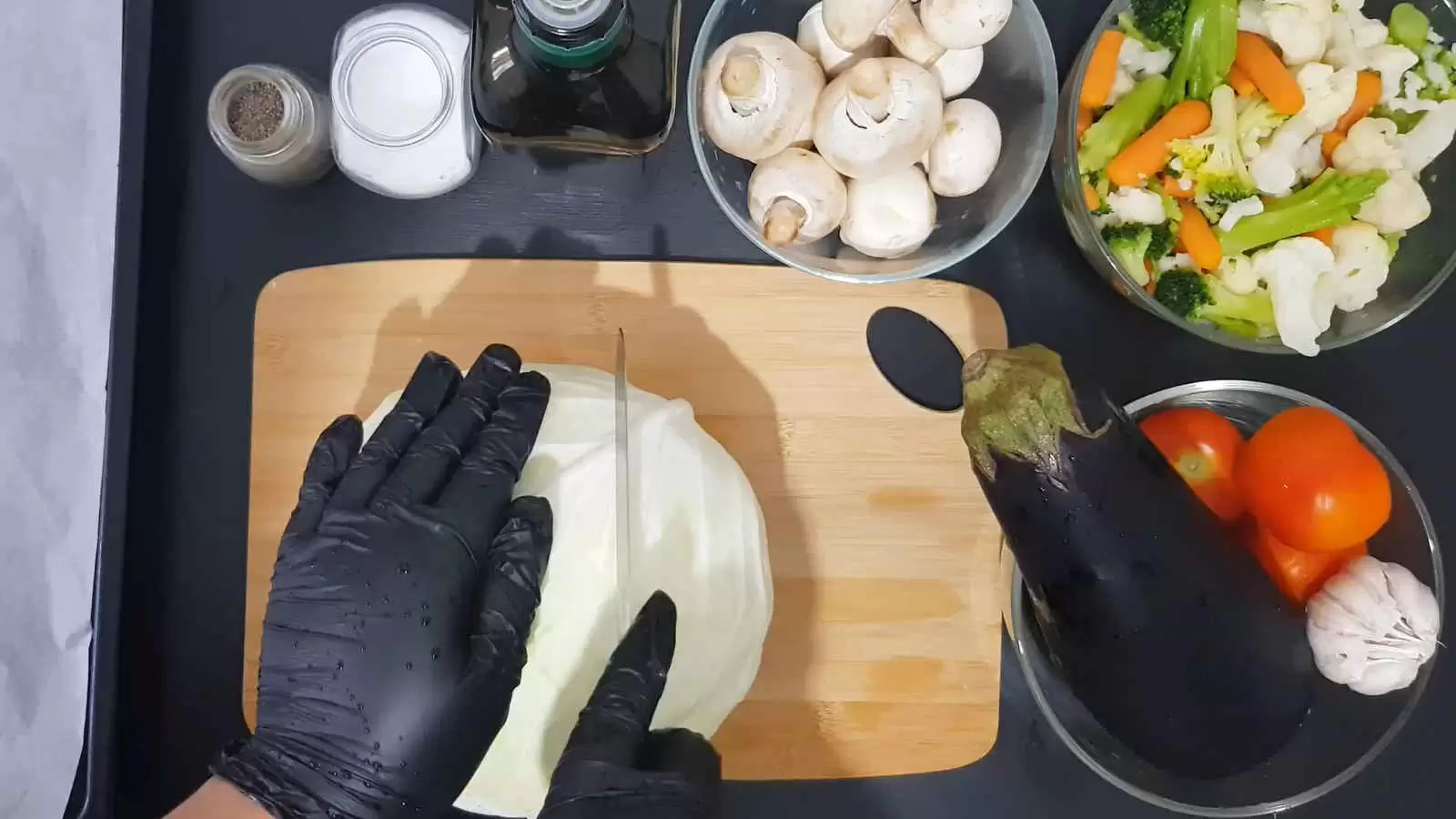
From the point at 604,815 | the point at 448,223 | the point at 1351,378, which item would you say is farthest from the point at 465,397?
the point at 1351,378

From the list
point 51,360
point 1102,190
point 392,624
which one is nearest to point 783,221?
point 1102,190

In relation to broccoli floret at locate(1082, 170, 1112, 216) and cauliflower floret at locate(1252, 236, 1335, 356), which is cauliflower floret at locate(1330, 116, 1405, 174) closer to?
cauliflower floret at locate(1252, 236, 1335, 356)

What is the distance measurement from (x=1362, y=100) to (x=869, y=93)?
44 cm

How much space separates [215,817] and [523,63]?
57 centimetres

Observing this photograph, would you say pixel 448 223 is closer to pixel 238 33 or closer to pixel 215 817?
pixel 238 33

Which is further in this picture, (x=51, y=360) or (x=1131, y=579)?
(x=51, y=360)

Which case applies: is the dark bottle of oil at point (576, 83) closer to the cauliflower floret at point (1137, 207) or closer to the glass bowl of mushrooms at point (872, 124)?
the glass bowl of mushrooms at point (872, 124)

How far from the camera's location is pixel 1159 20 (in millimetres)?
777

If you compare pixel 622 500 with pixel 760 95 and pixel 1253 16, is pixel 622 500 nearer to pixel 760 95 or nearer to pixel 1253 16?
pixel 760 95

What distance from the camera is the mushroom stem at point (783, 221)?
2.29 feet

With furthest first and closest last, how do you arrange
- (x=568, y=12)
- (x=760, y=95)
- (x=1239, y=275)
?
1. (x=1239, y=275)
2. (x=760, y=95)
3. (x=568, y=12)

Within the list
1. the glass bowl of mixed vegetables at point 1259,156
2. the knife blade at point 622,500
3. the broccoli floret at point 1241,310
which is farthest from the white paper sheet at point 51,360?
the broccoli floret at point 1241,310

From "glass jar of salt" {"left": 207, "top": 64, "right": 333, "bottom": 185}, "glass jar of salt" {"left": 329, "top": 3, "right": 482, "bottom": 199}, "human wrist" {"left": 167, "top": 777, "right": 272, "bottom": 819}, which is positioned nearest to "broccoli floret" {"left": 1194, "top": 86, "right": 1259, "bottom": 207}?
"glass jar of salt" {"left": 329, "top": 3, "right": 482, "bottom": 199}

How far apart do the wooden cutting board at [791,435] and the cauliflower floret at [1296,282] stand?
21 cm
